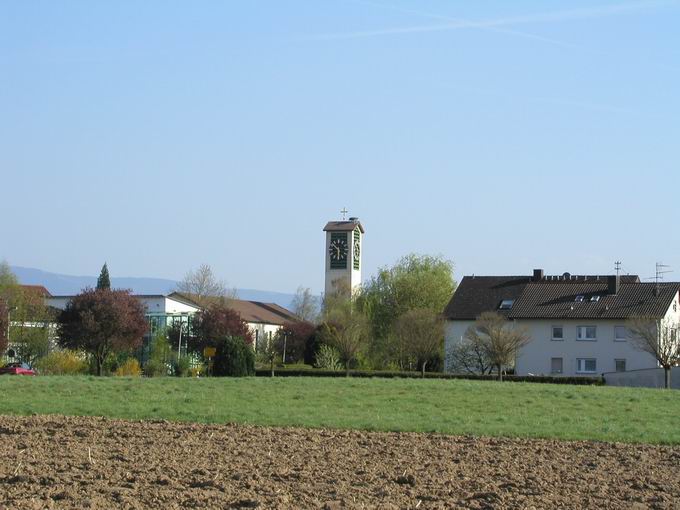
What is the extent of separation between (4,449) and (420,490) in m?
7.67

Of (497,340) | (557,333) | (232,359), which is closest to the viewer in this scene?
(232,359)

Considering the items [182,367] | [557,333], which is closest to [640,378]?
[557,333]

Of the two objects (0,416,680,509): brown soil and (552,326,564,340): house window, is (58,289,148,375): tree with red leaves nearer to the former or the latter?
(0,416,680,509): brown soil

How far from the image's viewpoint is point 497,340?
65625 millimetres

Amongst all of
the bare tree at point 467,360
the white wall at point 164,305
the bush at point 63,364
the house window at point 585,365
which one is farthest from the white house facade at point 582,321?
the white wall at point 164,305

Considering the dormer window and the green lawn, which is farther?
the dormer window

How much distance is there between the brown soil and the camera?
569 inches

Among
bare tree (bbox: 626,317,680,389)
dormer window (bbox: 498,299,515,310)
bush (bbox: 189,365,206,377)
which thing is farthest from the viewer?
dormer window (bbox: 498,299,515,310)

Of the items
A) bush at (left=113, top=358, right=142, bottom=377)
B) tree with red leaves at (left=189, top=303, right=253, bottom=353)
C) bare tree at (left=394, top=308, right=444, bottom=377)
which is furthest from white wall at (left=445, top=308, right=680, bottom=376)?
bush at (left=113, top=358, right=142, bottom=377)

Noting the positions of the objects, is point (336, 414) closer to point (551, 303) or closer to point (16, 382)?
point (16, 382)

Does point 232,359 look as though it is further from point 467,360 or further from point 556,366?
point 556,366

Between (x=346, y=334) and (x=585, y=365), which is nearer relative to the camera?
(x=346, y=334)

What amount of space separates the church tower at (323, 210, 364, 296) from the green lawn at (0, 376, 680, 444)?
3880 inches

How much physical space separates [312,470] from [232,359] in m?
36.7
